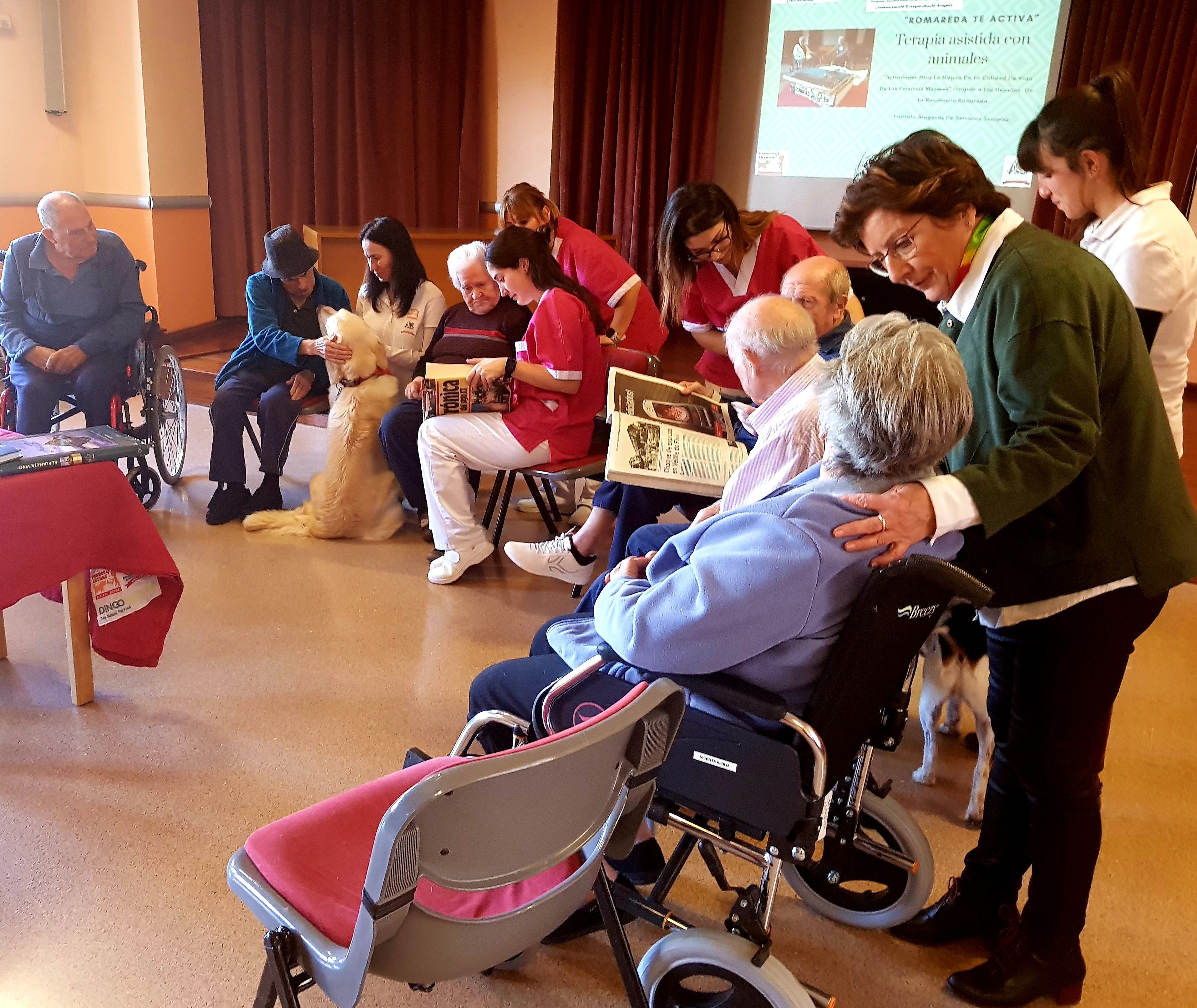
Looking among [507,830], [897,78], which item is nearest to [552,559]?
[507,830]

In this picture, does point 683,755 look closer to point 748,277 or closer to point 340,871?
point 340,871

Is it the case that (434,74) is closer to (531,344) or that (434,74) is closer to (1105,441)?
(531,344)

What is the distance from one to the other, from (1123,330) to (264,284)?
2.98 m

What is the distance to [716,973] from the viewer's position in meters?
1.24

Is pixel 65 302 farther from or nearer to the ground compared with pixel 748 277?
nearer to the ground

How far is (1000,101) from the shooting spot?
5.23 metres

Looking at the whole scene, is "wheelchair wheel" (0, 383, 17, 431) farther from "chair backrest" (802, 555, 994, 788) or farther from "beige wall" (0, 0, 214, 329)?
"chair backrest" (802, 555, 994, 788)

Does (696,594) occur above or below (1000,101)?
below

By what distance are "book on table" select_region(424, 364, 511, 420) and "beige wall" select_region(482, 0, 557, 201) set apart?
380cm

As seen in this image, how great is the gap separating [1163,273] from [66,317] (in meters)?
3.40

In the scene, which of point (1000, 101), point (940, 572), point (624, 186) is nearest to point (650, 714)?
point (940, 572)

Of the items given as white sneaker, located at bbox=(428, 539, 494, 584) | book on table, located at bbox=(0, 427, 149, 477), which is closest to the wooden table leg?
book on table, located at bbox=(0, 427, 149, 477)

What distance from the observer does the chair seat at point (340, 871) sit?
3.45ft

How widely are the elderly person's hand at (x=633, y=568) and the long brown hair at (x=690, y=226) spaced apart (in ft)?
4.81
